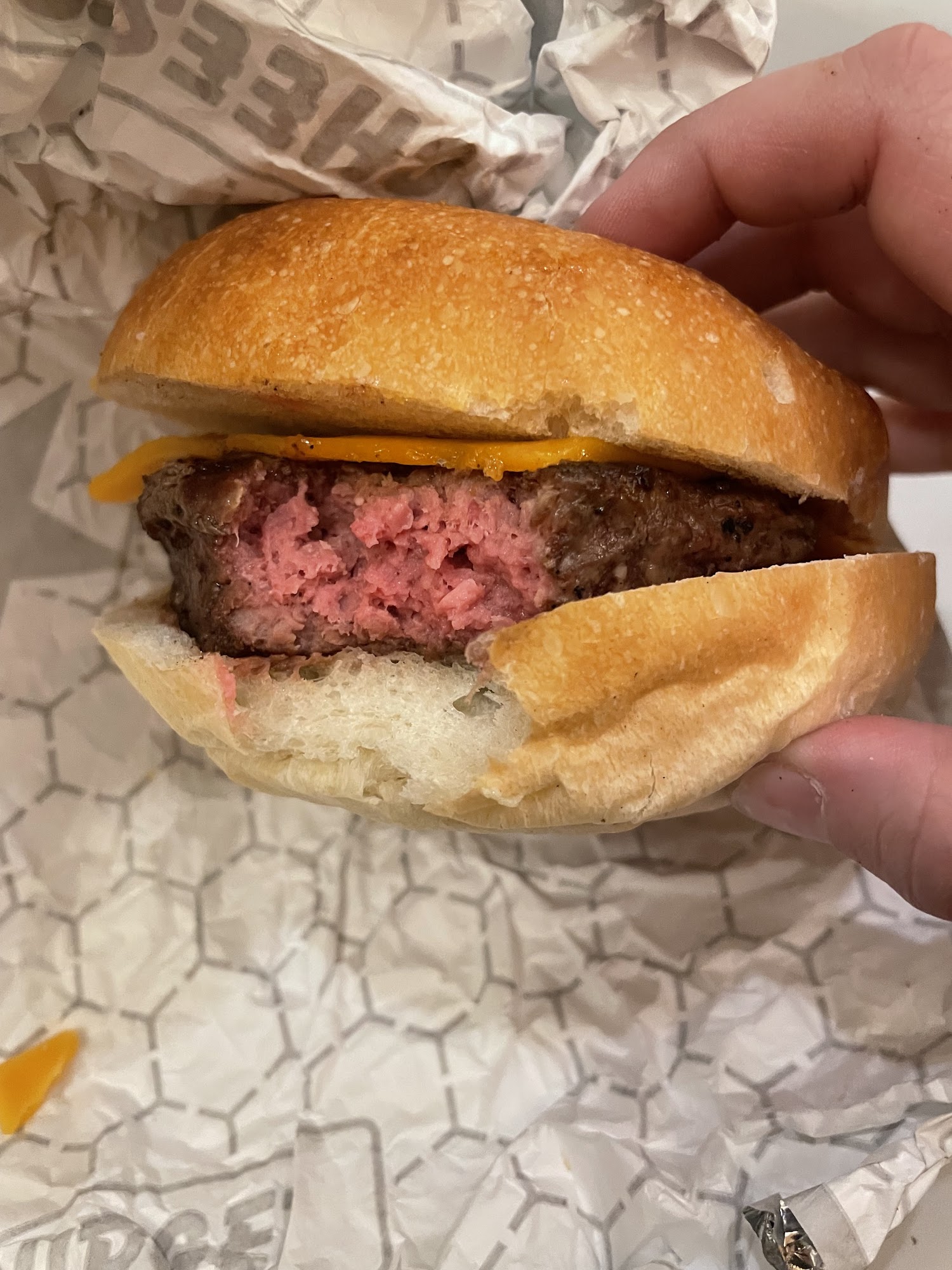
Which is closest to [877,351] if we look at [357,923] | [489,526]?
[489,526]

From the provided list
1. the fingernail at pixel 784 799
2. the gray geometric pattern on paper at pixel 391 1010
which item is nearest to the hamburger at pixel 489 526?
the fingernail at pixel 784 799

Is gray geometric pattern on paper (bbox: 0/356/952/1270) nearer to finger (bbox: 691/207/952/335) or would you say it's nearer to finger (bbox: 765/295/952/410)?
finger (bbox: 765/295/952/410)

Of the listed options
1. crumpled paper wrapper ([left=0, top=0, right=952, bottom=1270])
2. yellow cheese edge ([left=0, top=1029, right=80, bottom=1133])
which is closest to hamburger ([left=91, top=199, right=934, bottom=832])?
crumpled paper wrapper ([left=0, top=0, right=952, bottom=1270])

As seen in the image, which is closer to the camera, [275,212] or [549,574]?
[549,574]

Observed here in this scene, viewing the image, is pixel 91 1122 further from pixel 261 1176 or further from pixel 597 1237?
pixel 597 1237

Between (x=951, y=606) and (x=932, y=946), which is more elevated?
(x=951, y=606)

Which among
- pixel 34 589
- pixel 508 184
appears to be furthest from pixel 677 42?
pixel 34 589

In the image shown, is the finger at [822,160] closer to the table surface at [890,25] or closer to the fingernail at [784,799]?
the table surface at [890,25]
